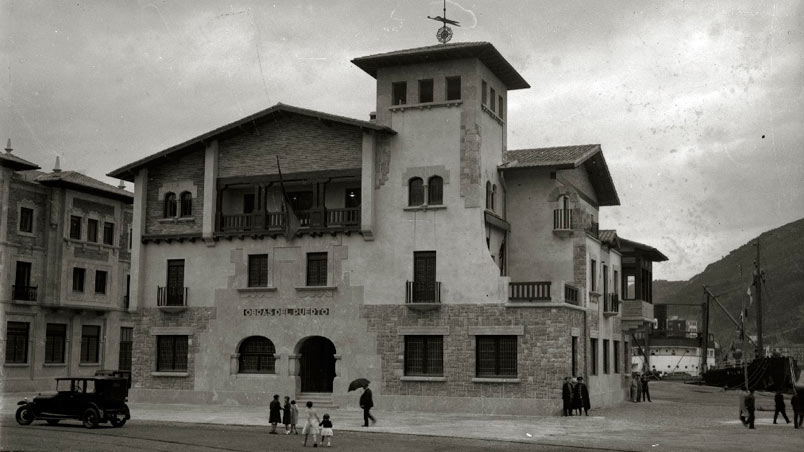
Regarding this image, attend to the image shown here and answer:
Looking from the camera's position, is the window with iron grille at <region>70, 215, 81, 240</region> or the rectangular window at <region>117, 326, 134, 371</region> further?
the rectangular window at <region>117, 326, 134, 371</region>

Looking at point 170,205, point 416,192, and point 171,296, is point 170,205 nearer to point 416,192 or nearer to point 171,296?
point 171,296

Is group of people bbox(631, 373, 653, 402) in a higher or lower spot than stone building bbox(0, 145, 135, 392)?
lower

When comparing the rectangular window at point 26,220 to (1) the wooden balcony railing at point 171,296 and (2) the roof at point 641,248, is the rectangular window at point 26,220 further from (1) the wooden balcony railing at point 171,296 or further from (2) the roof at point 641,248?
(2) the roof at point 641,248

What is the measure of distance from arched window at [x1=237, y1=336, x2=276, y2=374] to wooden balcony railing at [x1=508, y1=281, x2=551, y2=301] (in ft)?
36.2

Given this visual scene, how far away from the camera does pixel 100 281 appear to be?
5853 centimetres

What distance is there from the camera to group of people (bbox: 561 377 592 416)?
1419 inches

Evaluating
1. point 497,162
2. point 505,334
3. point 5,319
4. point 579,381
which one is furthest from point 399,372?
point 5,319

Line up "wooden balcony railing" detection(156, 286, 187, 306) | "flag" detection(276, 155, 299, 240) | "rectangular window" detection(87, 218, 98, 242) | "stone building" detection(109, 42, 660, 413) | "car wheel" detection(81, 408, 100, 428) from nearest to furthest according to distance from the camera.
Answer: "car wheel" detection(81, 408, 100, 428) → "stone building" detection(109, 42, 660, 413) → "flag" detection(276, 155, 299, 240) → "wooden balcony railing" detection(156, 286, 187, 306) → "rectangular window" detection(87, 218, 98, 242)

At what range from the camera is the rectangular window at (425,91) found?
4066 cm

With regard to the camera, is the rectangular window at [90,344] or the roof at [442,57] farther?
the rectangular window at [90,344]

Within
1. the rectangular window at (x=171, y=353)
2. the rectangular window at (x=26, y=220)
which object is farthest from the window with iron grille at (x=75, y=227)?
the rectangular window at (x=171, y=353)

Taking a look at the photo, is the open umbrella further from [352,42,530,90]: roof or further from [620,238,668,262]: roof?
[620,238,668,262]: roof

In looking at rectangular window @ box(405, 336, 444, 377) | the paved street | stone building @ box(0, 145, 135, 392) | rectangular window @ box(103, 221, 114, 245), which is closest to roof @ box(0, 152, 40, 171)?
stone building @ box(0, 145, 135, 392)

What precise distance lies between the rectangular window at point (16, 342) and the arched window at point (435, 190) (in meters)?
26.4
